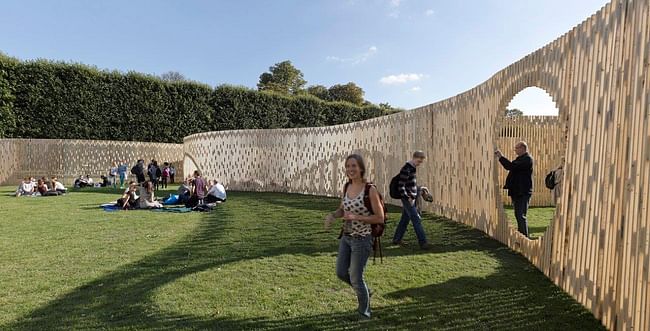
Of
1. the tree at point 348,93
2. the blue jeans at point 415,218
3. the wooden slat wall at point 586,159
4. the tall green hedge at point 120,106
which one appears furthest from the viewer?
the tree at point 348,93

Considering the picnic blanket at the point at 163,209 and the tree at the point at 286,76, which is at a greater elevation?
the tree at the point at 286,76

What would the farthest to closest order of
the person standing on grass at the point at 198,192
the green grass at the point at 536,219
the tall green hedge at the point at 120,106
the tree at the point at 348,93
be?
1. the tree at the point at 348,93
2. the tall green hedge at the point at 120,106
3. the person standing on grass at the point at 198,192
4. the green grass at the point at 536,219

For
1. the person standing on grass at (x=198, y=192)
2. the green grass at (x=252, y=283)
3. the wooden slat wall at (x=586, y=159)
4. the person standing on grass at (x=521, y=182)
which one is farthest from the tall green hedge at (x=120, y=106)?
the person standing on grass at (x=521, y=182)

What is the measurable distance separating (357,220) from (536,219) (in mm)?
7308

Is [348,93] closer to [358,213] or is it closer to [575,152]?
[575,152]

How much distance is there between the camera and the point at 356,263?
3627 mm

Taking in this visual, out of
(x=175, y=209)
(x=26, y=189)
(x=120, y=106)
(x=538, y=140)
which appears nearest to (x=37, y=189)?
(x=26, y=189)

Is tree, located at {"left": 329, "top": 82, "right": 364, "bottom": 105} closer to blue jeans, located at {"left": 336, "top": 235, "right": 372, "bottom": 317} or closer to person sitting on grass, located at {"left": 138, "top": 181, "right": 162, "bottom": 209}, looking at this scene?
person sitting on grass, located at {"left": 138, "top": 181, "right": 162, "bottom": 209}

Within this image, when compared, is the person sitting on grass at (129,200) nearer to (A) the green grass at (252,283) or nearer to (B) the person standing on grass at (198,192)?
(B) the person standing on grass at (198,192)

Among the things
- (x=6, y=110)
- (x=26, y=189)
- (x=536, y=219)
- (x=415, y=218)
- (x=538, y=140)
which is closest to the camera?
(x=415, y=218)

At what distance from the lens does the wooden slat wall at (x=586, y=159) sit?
10.5 feet

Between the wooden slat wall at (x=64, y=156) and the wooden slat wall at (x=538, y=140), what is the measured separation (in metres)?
16.7

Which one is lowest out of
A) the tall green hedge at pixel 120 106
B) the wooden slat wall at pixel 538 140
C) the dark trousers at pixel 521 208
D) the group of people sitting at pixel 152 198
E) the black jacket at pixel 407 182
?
the group of people sitting at pixel 152 198

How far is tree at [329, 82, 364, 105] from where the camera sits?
4834 centimetres
